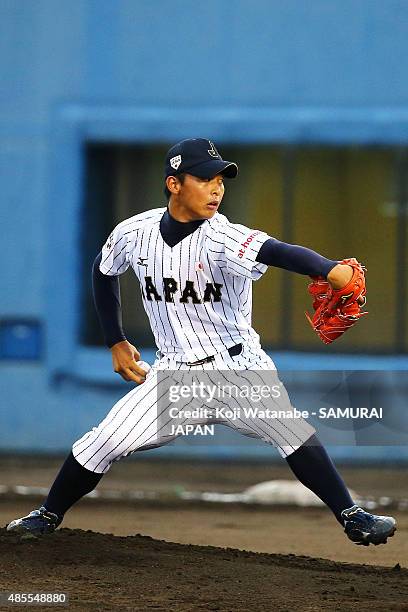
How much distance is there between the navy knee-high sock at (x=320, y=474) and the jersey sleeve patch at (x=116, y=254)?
125 centimetres

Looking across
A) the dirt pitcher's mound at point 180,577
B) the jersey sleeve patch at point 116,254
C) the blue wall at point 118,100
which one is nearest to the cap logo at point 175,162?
the jersey sleeve patch at point 116,254

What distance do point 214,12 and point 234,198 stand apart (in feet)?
5.23

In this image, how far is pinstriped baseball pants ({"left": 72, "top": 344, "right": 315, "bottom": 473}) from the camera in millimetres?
6434

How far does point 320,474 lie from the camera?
253 inches

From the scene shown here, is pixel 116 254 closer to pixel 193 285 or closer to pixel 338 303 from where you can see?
pixel 193 285

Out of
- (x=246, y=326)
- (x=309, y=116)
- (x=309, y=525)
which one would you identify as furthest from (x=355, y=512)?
(x=309, y=116)

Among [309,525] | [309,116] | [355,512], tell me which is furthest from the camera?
[309,116]

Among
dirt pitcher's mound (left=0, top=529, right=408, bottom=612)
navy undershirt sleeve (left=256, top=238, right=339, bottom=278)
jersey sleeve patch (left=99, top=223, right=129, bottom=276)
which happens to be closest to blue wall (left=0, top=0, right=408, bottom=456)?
dirt pitcher's mound (left=0, top=529, right=408, bottom=612)

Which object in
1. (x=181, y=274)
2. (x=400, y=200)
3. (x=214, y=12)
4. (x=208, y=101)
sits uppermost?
(x=214, y=12)

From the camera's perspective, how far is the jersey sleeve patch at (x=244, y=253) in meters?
6.18

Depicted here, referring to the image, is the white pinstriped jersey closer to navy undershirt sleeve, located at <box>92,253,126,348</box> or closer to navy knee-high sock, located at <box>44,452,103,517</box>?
navy undershirt sleeve, located at <box>92,253,126,348</box>

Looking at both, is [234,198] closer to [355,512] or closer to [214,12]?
[214,12]

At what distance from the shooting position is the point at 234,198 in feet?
40.7

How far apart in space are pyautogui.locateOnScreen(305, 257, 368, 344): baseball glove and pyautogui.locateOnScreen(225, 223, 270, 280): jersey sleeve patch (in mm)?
262
